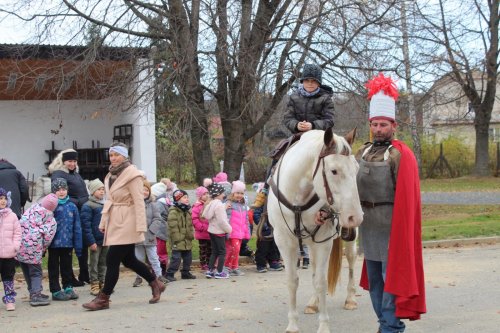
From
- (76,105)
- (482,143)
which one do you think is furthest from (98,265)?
(482,143)

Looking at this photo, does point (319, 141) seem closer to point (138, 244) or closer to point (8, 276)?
point (8, 276)

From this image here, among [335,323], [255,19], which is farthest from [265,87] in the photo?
[335,323]

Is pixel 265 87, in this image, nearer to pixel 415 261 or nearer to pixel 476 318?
pixel 476 318

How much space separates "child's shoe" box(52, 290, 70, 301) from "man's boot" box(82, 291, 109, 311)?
0.86 m

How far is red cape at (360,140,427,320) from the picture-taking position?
219 inches

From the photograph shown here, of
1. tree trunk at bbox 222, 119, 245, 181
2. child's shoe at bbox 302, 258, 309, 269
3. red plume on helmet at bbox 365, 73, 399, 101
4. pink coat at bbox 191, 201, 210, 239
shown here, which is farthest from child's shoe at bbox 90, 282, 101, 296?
tree trunk at bbox 222, 119, 245, 181

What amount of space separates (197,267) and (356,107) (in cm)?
539

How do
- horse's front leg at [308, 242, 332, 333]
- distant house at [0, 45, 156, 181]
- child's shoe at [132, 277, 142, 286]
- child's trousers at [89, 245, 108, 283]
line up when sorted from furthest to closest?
distant house at [0, 45, 156, 181]
child's shoe at [132, 277, 142, 286]
child's trousers at [89, 245, 108, 283]
horse's front leg at [308, 242, 332, 333]

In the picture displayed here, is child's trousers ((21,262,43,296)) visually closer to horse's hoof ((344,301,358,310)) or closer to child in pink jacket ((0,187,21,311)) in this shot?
child in pink jacket ((0,187,21,311))

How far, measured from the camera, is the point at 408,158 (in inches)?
226

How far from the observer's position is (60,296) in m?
9.17

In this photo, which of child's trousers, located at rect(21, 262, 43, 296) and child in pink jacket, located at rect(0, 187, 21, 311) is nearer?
child in pink jacket, located at rect(0, 187, 21, 311)

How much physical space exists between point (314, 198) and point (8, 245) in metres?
3.98

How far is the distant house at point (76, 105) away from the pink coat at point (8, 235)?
503cm
